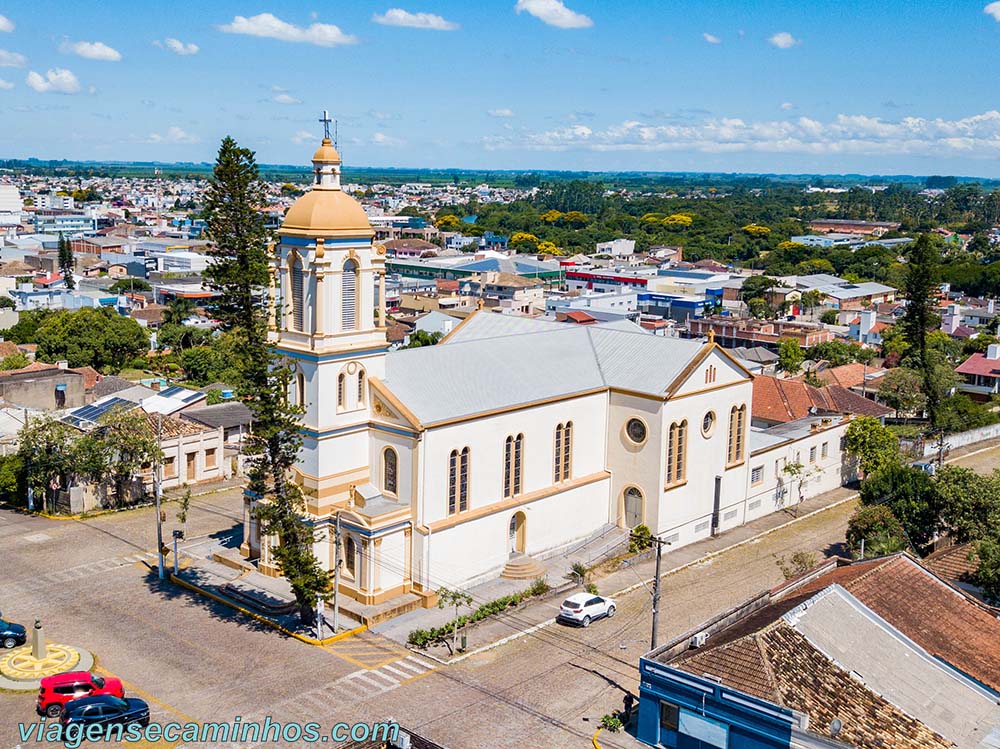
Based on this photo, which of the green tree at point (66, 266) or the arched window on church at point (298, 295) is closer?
the arched window on church at point (298, 295)

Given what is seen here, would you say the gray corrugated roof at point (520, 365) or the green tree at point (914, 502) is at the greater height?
the gray corrugated roof at point (520, 365)

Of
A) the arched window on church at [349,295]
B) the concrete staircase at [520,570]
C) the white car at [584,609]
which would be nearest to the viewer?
the white car at [584,609]

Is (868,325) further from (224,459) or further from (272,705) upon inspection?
(272,705)

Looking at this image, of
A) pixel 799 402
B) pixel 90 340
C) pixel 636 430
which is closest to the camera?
pixel 636 430

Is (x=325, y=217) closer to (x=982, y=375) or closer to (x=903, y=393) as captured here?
(x=903, y=393)

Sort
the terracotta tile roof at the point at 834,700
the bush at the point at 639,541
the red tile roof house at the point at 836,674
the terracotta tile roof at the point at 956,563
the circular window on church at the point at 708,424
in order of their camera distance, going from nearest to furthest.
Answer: the terracotta tile roof at the point at 834,700 < the red tile roof house at the point at 836,674 < the terracotta tile roof at the point at 956,563 < the bush at the point at 639,541 < the circular window on church at the point at 708,424

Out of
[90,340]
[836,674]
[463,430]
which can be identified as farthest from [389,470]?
[90,340]

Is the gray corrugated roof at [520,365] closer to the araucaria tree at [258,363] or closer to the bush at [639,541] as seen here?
the araucaria tree at [258,363]

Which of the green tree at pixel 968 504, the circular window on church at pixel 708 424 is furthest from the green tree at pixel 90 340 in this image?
the green tree at pixel 968 504
